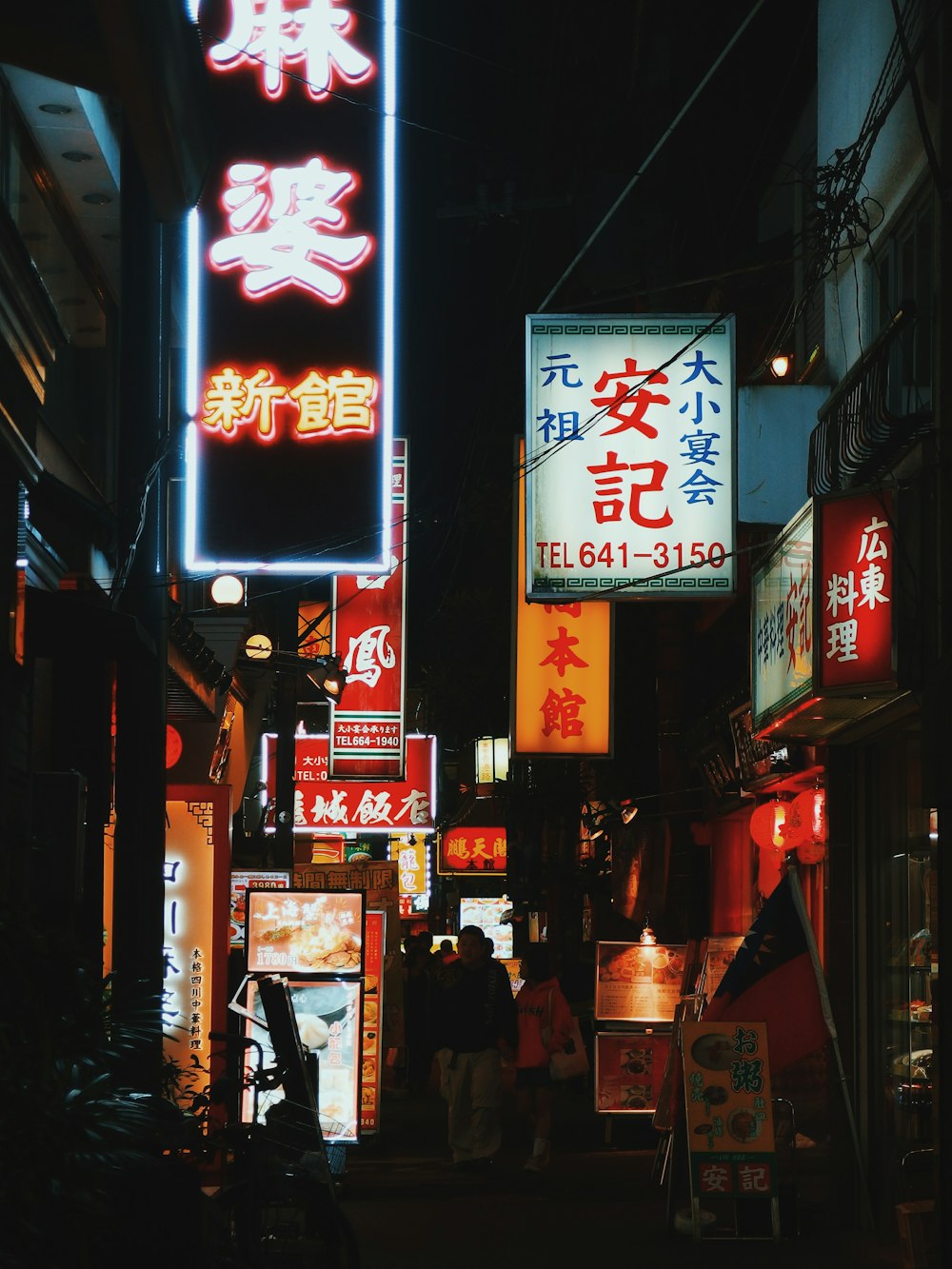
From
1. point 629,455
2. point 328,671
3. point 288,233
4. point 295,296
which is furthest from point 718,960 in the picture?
point 328,671

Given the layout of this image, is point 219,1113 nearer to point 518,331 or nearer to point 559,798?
point 518,331

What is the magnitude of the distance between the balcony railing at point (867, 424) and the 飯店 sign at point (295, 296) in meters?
2.96

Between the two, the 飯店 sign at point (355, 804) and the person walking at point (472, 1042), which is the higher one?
the 飯店 sign at point (355, 804)

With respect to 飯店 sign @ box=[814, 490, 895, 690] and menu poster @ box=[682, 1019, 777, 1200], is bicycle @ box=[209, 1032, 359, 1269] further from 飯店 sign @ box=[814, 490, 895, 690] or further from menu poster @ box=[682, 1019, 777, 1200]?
飯店 sign @ box=[814, 490, 895, 690]

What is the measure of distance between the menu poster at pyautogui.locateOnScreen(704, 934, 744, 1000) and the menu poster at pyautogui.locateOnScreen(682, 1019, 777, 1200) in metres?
2.35

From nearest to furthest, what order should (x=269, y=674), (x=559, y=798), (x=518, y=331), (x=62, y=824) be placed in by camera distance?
1. (x=62, y=824)
2. (x=518, y=331)
3. (x=269, y=674)
4. (x=559, y=798)

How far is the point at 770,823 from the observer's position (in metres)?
14.0

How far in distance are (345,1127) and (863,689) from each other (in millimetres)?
8070

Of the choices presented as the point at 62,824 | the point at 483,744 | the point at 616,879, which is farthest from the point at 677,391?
the point at 483,744

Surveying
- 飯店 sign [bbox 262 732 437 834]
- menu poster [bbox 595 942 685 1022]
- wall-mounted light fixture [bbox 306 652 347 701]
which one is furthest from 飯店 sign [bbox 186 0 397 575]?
飯店 sign [bbox 262 732 437 834]

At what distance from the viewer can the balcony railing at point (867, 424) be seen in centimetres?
898

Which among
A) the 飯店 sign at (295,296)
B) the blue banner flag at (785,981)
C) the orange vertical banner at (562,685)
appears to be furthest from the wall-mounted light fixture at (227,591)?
the blue banner flag at (785,981)

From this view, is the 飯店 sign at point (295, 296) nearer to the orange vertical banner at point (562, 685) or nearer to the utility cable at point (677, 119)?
the utility cable at point (677, 119)

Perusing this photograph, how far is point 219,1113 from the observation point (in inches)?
559
